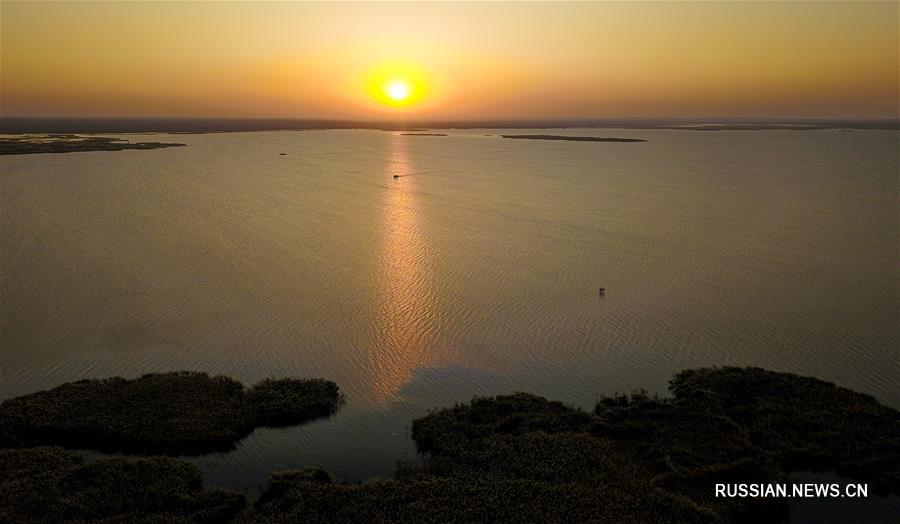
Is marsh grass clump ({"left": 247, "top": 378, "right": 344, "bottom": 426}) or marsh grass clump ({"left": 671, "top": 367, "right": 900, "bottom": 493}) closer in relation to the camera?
marsh grass clump ({"left": 671, "top": 367, "right": 900, "bottom": 493})

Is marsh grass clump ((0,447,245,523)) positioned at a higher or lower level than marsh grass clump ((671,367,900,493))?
lower

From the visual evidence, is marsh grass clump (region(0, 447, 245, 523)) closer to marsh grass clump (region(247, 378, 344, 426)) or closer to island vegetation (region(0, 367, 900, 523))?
island vegetation (region(0, 367, 900, 523))

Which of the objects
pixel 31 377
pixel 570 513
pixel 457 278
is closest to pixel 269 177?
pixel 457 278

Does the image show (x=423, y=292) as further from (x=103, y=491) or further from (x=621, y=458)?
(x=103, y=491)

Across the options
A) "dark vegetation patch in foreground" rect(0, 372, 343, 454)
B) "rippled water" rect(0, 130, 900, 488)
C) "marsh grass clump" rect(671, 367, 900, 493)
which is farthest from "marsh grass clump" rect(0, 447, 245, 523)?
"marsh grass clump" rect(671, 367, 900, 493)

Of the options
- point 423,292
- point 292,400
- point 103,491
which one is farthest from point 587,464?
point 423,292

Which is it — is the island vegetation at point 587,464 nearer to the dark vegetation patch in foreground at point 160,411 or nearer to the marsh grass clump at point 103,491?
the marsh grass clump at point 103,491

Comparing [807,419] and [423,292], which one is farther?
[423,292]

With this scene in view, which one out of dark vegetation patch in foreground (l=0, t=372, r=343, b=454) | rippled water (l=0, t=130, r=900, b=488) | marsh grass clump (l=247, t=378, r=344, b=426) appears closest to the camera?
dark vegetation patch in foreground (l=0, t=372, r=343, b=454)
